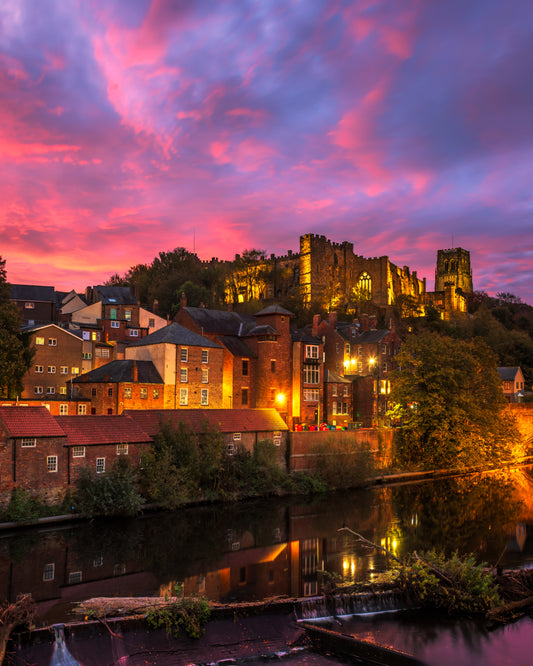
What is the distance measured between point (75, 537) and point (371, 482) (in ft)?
72.9

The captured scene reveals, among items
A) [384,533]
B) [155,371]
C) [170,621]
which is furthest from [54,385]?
[170,621]

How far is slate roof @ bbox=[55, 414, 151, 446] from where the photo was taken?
29878 mm

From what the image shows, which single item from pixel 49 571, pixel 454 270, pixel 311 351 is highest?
pixel 454 270

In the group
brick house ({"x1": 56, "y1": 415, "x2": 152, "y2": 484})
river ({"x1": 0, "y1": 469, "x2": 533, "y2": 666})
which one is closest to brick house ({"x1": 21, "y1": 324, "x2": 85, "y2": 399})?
brick house ({"x1": 56, "y1": 415, "x2": 152, "y2": 484})

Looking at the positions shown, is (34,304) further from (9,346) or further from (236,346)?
(9,346)

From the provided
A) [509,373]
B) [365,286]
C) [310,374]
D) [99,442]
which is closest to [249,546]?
[99,442]

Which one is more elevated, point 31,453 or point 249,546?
point 31,453

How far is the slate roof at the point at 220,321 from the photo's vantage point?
4800 cm

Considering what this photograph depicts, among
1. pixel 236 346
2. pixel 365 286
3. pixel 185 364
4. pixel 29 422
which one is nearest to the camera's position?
pixel 29 422

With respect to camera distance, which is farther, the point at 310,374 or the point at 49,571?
the point at 310,374

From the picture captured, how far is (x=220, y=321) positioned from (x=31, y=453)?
78.5ft

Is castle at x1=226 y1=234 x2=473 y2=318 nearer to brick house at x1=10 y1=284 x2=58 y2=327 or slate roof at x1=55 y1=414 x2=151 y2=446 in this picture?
brick house at x1=10 y1=284 x2=58 y2=327

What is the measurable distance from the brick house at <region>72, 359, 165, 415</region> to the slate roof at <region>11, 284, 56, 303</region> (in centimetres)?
2659

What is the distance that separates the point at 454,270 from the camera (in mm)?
126875
